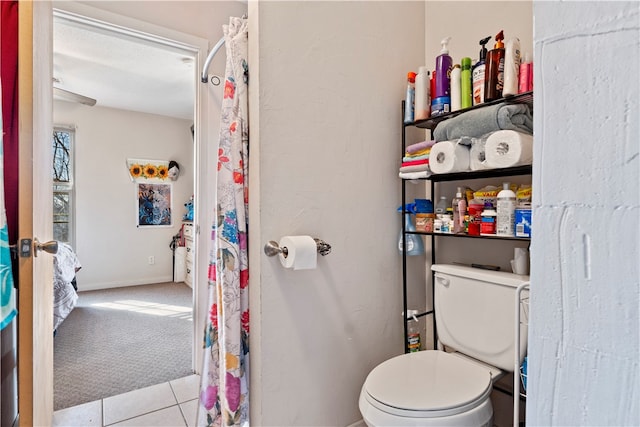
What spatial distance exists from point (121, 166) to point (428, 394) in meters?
4.50

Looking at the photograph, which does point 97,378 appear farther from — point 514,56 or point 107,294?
point 514,56

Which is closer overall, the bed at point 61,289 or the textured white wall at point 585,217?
the textured white wall at point 585,217

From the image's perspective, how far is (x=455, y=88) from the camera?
1.42 meters

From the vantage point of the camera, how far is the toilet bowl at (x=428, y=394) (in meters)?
1.02

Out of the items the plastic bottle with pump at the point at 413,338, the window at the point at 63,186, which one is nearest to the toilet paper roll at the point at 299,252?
the plastic bottle with pump at the point at 413,338

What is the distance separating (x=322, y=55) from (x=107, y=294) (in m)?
3.93

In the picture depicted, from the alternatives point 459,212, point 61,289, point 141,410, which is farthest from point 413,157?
point 61,289

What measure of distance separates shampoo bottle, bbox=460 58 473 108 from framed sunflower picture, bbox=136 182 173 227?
13.9ft

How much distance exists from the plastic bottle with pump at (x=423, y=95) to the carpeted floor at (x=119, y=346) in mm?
2025

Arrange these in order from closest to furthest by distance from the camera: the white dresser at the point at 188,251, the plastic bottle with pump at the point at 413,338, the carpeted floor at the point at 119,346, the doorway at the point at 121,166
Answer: the plastic bottle with pump at the point at 413,338
the carpeted floor at the point at 119,346
the doorway at the point at 121,166
the white dresser at the point at 188,251

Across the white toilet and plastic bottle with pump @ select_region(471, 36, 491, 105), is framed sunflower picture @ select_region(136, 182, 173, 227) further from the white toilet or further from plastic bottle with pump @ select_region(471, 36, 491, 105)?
plastic bottle with pump @ select_region(471, 36, 491, 105)

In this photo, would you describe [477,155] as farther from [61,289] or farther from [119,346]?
[61,289]

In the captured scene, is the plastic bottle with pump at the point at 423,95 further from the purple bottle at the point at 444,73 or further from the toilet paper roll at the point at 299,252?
the toilet paper roll at the point at 299,252

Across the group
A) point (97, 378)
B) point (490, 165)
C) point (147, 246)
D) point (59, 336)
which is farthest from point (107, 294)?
point (490, 165)
